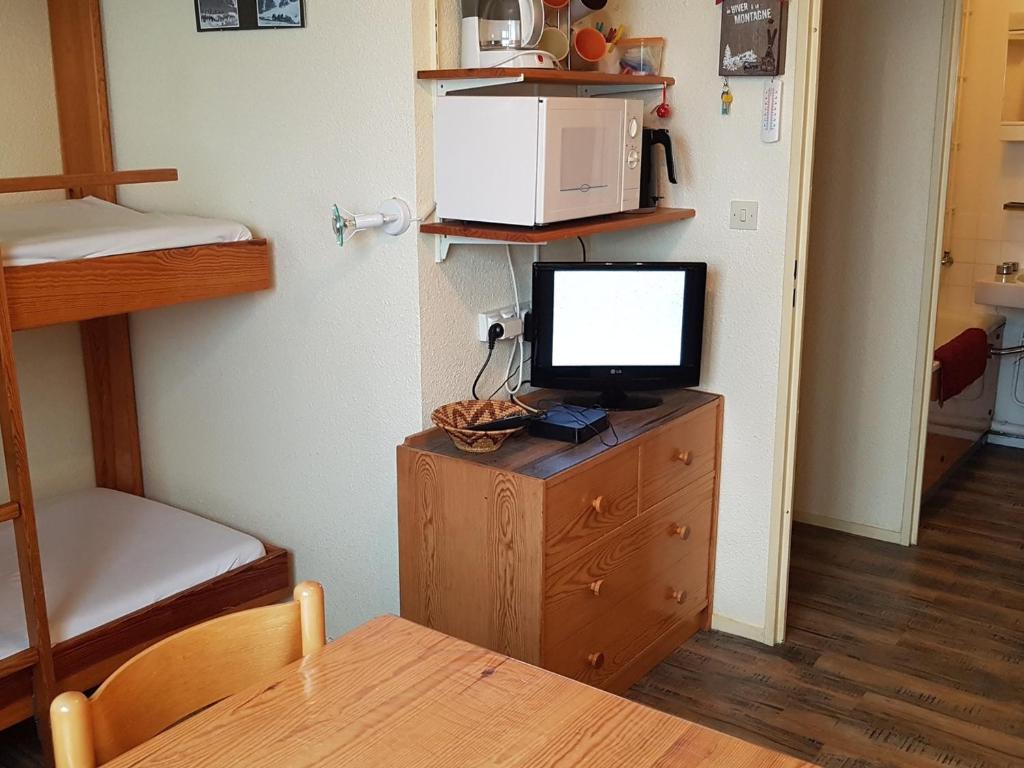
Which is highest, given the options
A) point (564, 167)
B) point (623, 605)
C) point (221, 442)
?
point (564, 167)

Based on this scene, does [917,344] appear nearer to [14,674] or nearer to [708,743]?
[708,743]

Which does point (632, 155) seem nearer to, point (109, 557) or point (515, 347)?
point (515, 347)

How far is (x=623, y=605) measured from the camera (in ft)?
9.31

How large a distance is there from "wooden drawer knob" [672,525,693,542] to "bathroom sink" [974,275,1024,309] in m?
2.45

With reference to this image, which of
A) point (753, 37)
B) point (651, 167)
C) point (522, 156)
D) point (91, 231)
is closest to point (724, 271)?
point (651, 167)

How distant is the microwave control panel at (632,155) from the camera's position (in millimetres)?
2807

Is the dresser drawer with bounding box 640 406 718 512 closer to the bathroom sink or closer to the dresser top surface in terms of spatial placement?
the dresser top surface

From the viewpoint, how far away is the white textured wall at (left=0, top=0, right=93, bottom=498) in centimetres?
311

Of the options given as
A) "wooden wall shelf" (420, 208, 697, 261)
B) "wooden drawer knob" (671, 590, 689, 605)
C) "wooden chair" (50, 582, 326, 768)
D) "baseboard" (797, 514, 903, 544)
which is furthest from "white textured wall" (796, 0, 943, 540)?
"wooden chair" (50, 582, 326, 768)

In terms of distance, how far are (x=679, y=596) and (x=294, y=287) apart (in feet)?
4.53

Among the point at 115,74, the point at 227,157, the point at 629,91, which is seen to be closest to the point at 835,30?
the point at 629,91

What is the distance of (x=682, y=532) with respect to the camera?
3.05 metres

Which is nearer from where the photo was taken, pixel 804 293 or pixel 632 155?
pixel 632 155

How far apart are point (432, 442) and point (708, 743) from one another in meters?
1.41
